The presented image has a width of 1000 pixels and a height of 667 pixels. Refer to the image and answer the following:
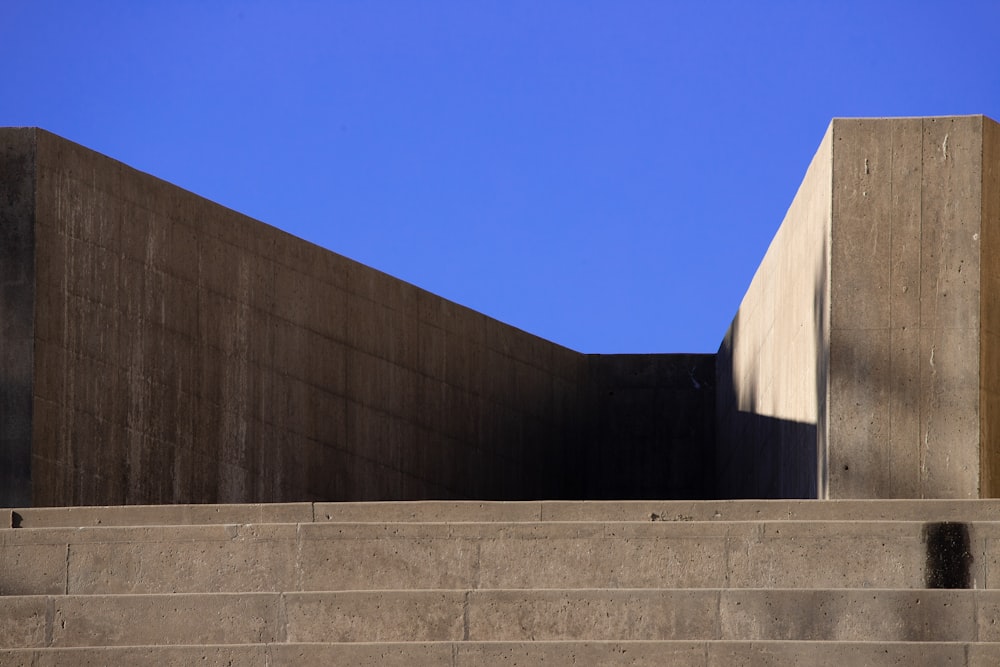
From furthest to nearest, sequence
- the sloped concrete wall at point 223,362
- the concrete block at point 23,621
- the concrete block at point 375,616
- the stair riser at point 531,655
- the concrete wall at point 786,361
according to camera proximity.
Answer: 1. the sloped concrete wall at point 223,362
2. the concrete wall at point 786,361
3. the concrete block at point 23,621
4. the concrete block at point 375,616
5. the stair riser at point 531,655

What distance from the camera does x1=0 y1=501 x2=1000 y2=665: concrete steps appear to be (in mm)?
7875

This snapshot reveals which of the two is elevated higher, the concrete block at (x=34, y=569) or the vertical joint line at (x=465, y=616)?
the concrete block at (x=34, y=569)

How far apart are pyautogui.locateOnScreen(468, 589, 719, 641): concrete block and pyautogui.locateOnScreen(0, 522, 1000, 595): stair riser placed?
384mm

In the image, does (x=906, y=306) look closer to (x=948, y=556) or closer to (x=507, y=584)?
(x=948, y=556)

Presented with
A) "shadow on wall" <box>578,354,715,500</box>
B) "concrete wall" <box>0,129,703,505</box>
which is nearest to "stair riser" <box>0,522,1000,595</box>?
"concrete wall" <box>0,129,703,505</box>

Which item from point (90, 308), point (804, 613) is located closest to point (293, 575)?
point (804, 613)

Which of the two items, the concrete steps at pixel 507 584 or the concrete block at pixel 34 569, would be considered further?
the concrete block at pixel 34 569

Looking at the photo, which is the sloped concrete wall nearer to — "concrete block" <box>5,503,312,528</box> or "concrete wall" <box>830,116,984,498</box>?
"concrete block" <box>5,503,312,528</box>

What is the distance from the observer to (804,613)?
7965 mm

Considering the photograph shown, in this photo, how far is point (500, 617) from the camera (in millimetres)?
8102

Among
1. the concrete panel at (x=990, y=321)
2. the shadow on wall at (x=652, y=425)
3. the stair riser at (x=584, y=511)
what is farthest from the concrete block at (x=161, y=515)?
the shadow on wall at (x=652, y=425)

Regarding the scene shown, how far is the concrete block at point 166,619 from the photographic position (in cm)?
813

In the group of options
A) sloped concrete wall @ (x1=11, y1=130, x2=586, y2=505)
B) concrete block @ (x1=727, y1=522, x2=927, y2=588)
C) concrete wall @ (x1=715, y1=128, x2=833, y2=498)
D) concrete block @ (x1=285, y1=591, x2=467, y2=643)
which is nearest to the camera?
concrete block @ (x1=285, y1=591, x2=467, y2=643)

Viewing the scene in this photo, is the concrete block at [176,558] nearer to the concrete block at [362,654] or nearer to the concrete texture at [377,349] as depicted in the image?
the concrete block at [362,654]
